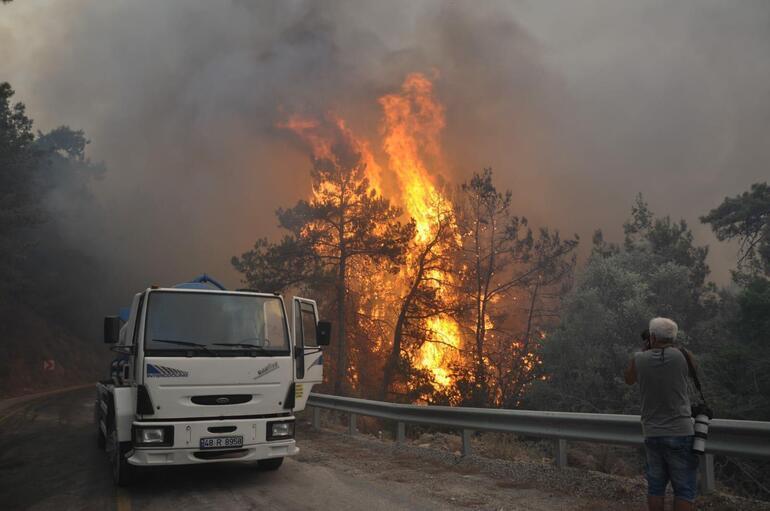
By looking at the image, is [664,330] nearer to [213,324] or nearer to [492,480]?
[492,480]

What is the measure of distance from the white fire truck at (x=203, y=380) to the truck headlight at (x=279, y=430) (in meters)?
0.01

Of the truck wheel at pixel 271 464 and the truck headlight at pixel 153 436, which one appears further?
the truck wheel at pixel 271 464

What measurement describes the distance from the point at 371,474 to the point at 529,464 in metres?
2.40

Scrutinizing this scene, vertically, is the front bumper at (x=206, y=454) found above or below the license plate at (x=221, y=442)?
below

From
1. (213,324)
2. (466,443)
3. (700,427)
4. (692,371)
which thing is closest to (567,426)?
(466,443)

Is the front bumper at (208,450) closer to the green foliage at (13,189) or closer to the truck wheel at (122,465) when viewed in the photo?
the truck wheel at (122,465)

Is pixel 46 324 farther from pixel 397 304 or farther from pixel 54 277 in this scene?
pixel 397 304

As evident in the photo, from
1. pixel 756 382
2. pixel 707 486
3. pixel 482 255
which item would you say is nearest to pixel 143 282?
pixel 482 255

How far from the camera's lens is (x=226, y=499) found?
7004mm

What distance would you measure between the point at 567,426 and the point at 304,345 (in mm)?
3926

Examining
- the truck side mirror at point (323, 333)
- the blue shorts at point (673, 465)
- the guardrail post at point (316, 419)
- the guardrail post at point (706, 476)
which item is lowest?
the guardrail post at point (316, 419)

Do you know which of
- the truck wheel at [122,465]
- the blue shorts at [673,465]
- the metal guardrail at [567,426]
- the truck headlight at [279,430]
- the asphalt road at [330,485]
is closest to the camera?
the blue shorts at [673,465]

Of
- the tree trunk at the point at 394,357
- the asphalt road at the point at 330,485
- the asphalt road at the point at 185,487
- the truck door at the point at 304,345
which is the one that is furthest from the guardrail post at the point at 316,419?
the tree trunk at the point at 394,357

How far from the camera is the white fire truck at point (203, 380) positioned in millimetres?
7086
